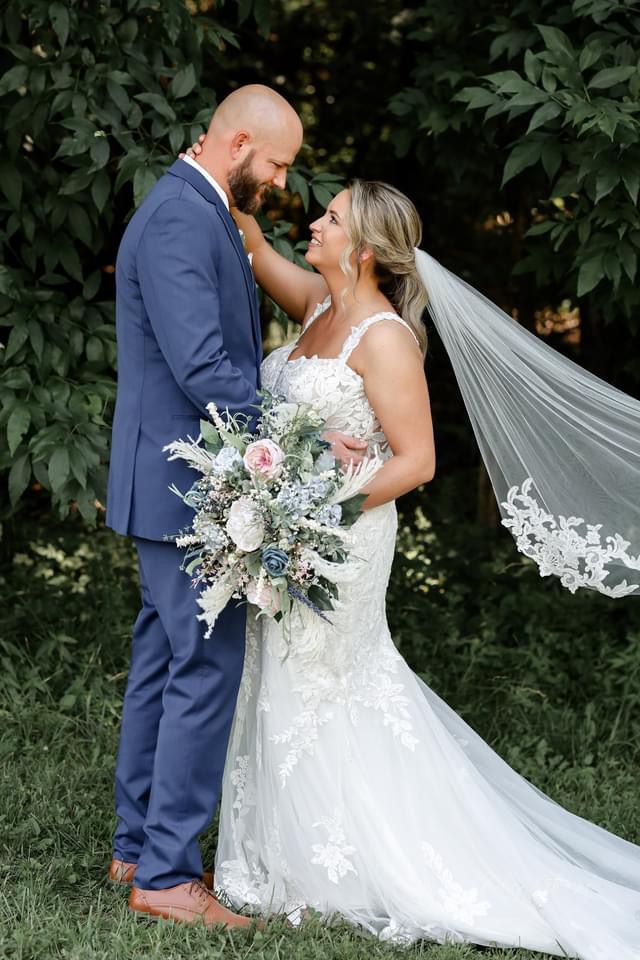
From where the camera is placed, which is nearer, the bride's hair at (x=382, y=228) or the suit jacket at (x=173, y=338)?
the suit jacket at (x=173, y=338)

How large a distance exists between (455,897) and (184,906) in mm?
745

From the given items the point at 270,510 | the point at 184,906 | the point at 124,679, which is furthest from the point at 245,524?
the point at 124,679

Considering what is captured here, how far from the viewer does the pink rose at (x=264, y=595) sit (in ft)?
9.81

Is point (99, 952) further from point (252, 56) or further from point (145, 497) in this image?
point (252, 56)

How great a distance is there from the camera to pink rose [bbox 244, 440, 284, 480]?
115 inches

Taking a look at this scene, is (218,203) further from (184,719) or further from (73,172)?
(184,719)

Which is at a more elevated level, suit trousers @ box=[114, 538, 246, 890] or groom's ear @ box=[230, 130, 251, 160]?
groom's ear @ box=[230, 130, 251, 160]

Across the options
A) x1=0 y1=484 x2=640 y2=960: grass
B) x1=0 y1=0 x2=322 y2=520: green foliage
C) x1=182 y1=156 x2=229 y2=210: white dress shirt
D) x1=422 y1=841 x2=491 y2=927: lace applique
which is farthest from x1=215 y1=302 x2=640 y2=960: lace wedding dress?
x1=0 y1=0 x2=322 y2=520: green foliage

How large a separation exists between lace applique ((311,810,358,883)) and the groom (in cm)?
27

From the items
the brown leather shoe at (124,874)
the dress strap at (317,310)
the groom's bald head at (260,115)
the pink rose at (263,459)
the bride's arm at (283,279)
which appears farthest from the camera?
the bride's arm at (283,279)

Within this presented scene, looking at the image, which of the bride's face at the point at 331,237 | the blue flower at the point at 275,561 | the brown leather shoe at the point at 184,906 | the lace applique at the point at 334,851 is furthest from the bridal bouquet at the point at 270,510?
the brown leather shoe at the point at 184,906

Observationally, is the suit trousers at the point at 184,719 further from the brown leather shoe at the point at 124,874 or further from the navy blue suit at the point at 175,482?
the brown leather shoe at the point at 124,874

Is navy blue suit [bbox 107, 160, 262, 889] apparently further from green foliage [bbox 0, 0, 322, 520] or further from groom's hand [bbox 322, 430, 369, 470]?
green foliage [bbox 0, 0, 322, 520]

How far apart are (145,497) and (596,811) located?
6.73 ft
